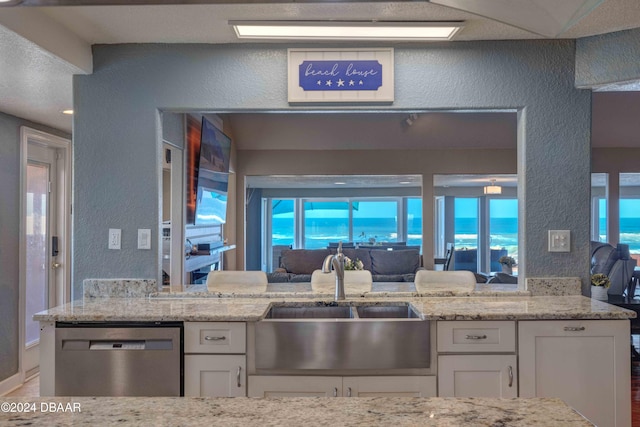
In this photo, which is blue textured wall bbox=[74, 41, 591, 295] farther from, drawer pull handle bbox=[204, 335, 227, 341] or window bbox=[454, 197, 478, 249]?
window bbox=[454, 197, 478, 249]

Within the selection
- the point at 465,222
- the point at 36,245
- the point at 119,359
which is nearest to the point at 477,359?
the point at 119,359

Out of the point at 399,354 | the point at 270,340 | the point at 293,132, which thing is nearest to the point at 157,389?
the point at 270,340

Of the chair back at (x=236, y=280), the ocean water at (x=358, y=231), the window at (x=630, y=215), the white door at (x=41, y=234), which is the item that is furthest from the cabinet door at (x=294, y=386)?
the window at (x=630, y=215)

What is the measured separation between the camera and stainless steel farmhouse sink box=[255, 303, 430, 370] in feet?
7.68

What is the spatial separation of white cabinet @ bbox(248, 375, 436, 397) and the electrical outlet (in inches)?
45.8

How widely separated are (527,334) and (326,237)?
385 inches

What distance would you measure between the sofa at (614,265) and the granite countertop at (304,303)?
2.81m

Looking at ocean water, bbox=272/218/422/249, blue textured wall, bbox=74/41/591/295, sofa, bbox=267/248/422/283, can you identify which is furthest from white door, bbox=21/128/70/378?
ocean water, bbox=272/218/422/249

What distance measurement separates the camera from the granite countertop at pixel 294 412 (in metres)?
1.09

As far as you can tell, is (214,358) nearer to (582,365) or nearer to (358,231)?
(582,365)

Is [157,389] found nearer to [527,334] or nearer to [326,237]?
[527,334]

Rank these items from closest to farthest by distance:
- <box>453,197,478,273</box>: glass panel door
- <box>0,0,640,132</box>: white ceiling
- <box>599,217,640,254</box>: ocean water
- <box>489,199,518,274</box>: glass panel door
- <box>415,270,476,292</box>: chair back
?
1. <box>0,0,640,132</box>: white ceiling
2. <box>415,270,476,292</box>: chair back
3. <box>599,217,640,254</box>: ocean water
4. <box>489,199,518,274</box>: glass panel door
5. <box>453,197,478,273</box>: glass panel door

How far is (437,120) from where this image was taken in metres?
6.53

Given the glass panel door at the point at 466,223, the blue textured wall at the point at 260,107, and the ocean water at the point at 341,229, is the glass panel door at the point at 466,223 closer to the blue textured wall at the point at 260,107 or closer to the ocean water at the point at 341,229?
the ocean water at the point at 341,229
